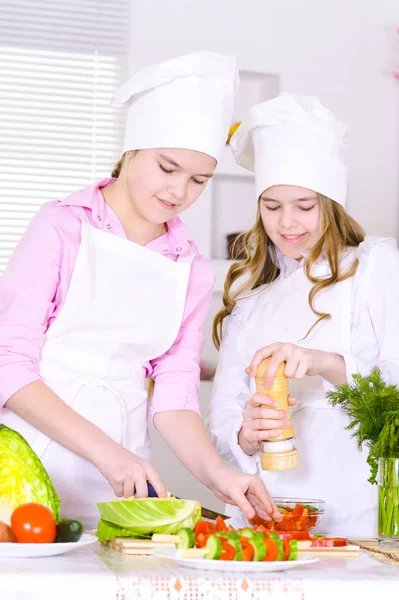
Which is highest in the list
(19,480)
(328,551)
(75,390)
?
(75,390)

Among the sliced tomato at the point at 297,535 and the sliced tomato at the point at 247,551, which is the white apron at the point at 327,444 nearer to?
the sliced tomato at the point at 297,535

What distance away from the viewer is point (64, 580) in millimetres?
1084

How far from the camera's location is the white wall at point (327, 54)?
3.63m

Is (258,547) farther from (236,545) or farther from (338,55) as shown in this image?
(338,55)

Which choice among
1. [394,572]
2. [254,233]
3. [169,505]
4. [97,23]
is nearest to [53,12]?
[97,23]

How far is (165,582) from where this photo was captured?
3.66 ft

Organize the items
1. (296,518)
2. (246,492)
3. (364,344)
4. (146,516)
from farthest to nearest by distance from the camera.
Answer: (364,344)
(246,492)
(296,518)
(146,516)

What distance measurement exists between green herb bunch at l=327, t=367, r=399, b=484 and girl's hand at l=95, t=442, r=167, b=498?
14.3 inches

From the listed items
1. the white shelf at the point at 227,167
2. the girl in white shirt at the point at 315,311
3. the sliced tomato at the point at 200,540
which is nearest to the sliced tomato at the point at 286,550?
the sliced tomato at the point at 200,540

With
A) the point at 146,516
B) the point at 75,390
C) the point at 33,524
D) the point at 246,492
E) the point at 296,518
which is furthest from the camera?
the point at 75,390

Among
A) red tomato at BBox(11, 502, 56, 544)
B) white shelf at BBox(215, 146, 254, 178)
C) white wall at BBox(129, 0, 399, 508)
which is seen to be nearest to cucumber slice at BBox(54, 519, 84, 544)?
red tomato at BBox(11, 502, 56, 544)

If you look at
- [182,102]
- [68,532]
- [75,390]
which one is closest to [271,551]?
[68,532]

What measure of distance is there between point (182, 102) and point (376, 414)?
0.80m

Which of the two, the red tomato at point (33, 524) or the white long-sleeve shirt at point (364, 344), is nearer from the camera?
the red tomato at point (33, 524)
